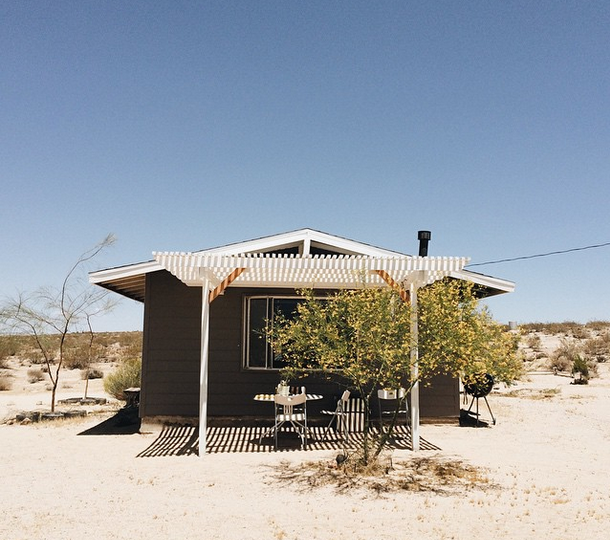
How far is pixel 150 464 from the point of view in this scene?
663cm

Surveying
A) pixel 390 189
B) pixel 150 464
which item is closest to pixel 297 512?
pixel 150 464

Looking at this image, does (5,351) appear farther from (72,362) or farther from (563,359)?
(563,359)

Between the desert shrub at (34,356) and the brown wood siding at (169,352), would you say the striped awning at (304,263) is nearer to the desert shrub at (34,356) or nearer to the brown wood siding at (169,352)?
the brown wood siding at (169,352)

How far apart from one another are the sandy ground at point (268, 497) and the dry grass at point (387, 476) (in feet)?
0.48

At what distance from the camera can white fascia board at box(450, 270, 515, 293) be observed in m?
9.19

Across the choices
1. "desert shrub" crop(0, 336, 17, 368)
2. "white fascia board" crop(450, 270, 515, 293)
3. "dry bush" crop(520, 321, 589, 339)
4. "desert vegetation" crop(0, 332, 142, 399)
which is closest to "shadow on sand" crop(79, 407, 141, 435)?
"desert vegetation" crop(0, 332, 142, 399)

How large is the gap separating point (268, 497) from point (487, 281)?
5793 mm

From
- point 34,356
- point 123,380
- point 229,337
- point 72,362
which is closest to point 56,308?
point 123,380

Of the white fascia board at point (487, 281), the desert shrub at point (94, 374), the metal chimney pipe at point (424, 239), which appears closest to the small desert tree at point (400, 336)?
the white fascia board at point (487, 281)

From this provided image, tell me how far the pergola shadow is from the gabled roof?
2.40 m

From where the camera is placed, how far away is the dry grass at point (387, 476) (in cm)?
Result: 547

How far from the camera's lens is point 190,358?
924 centimetres

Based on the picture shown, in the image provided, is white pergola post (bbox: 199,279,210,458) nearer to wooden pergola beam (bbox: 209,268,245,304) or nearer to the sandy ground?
wooden pergola beam (bbox: 209,268,245,304)

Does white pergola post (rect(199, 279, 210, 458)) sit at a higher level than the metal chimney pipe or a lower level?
lower
